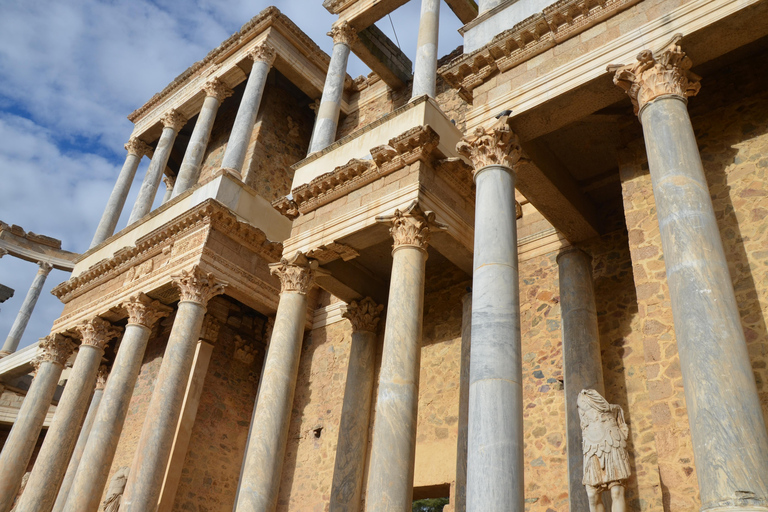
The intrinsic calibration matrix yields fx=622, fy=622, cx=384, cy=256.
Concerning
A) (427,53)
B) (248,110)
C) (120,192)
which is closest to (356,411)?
(427,53)

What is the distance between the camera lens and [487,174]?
310 inches

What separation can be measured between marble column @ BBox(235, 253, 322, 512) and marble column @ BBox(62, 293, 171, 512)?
3686 millimetres

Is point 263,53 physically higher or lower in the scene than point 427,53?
higher

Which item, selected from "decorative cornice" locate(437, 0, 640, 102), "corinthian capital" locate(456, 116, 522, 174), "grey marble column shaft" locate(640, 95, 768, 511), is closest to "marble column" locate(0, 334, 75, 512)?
"decorative cornice" locate(437, 0, 640, 102)

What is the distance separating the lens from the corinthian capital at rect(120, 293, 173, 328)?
43.6 feet

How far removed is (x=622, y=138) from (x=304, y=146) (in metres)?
11.4

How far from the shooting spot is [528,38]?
8328 mm

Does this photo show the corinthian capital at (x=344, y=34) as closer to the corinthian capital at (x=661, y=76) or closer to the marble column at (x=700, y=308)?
the corinthian capital at (x=661, y=76)

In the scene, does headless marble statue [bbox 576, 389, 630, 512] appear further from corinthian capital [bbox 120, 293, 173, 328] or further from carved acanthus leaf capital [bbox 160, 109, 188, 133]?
carved acanthus leaf capital [bbox 160, 109, 188, 133]

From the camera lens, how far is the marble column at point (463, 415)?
30.9ft

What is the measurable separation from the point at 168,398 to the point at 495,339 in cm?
704

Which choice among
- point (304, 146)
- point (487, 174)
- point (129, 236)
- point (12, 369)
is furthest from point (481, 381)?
point (12, 369)

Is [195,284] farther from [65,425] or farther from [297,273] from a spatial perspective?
[65,425]

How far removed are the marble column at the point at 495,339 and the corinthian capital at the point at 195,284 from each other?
6.41m
